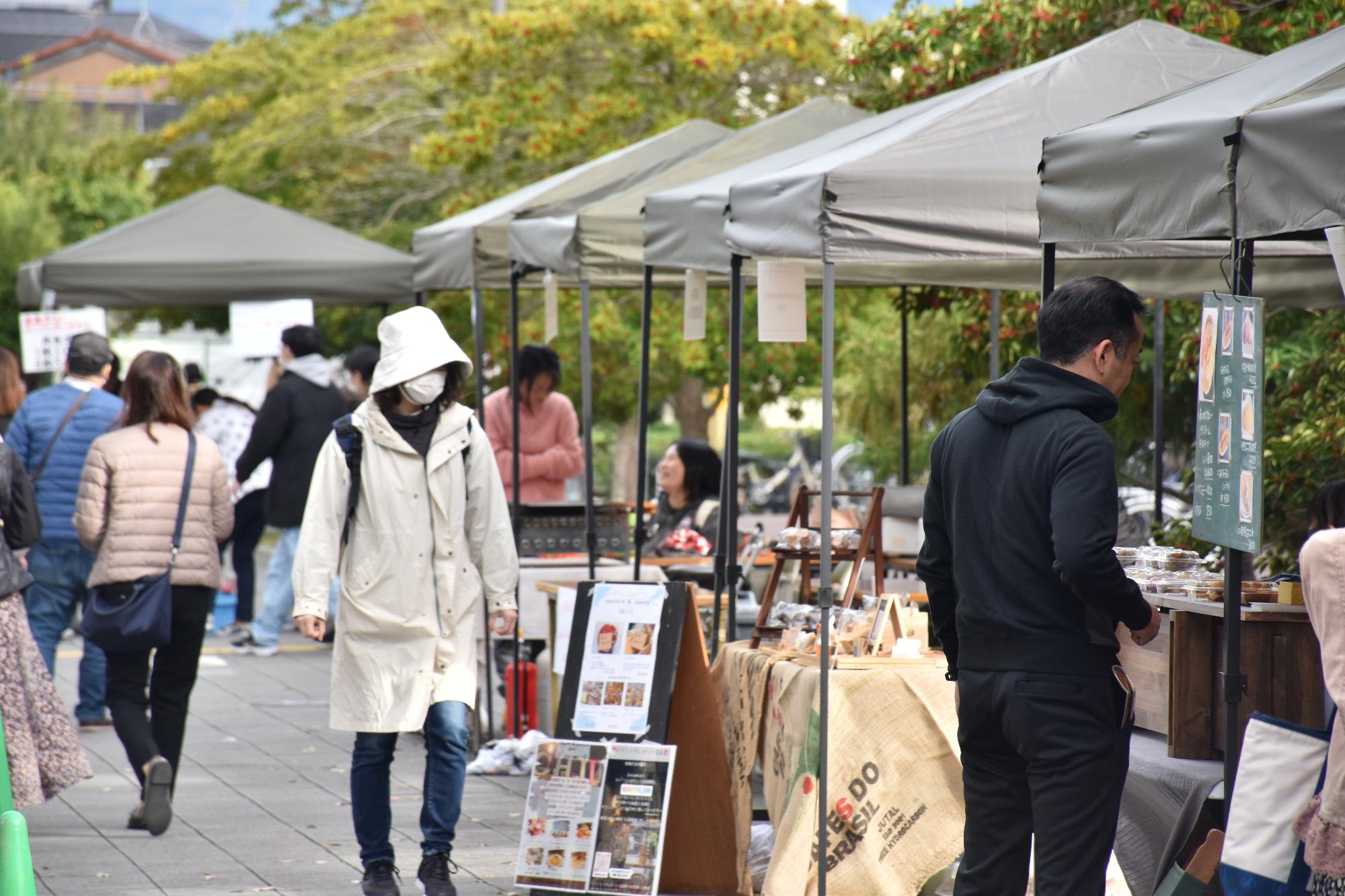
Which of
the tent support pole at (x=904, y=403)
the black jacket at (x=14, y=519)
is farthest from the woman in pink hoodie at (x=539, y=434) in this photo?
the black jacket at (x=14, y=519)

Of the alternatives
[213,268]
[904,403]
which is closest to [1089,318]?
[904,403]

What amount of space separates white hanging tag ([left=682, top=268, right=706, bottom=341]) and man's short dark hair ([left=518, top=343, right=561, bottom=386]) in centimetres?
208

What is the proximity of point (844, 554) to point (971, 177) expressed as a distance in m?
1.46

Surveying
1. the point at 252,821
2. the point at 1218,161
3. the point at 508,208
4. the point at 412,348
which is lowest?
the point at 252,821

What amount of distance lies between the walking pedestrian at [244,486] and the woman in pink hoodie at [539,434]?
10.5ft

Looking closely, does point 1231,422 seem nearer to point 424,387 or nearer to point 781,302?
point 781,302

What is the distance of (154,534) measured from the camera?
20.7 feet

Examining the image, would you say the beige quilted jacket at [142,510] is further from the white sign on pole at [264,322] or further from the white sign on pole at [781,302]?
the white sign on pole at [264,322]

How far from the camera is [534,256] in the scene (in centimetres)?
781

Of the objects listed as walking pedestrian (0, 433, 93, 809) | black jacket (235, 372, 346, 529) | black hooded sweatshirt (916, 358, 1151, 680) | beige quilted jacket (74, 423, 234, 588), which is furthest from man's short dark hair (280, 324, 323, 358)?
black hooded sweatshirt (916, 358, 1151, 680)

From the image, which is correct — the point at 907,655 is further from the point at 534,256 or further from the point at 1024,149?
the point at 534,256

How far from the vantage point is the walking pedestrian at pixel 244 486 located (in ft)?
39.3

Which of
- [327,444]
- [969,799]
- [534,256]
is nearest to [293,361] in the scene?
[534,256]

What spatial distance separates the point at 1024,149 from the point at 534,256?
3.21 metres
